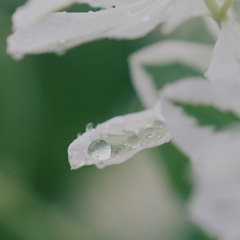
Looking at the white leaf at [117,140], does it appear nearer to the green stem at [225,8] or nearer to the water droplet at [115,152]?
the water droplet at [115,152]

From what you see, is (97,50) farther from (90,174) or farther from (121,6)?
(121,6)

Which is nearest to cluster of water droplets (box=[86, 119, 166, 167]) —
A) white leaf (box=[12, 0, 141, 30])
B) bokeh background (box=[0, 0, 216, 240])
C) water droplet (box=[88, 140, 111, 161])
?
water droplet (box=[88, 140, 111, 161])

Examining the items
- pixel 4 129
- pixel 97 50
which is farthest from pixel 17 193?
pixel 97 50

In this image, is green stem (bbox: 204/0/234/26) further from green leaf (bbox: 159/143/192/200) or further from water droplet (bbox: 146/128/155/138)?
green leaf (bbox: 159/143/192/200)

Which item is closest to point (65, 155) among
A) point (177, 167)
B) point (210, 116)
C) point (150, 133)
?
point (177, 167)

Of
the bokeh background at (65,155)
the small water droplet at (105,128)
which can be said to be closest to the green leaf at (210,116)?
the small water droplet at (105,128)

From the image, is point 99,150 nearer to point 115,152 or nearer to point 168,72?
point 115,152
